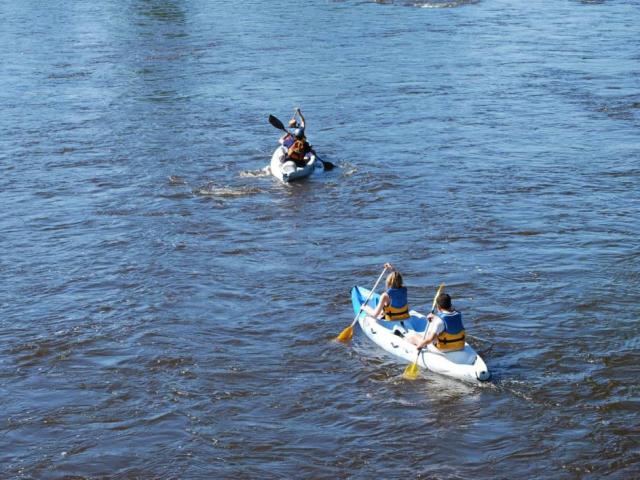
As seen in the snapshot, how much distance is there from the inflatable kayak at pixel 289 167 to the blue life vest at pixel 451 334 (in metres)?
10.3

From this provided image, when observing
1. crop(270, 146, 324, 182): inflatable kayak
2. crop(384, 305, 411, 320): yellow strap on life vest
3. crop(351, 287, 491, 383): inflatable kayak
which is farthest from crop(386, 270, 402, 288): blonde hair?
crop(270, 146, 324, 182): inflatable kayak

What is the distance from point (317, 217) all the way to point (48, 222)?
5790 millimetres

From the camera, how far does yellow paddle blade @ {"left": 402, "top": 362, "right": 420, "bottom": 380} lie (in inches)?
552

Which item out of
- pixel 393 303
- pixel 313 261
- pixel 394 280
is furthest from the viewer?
pixel 313 261

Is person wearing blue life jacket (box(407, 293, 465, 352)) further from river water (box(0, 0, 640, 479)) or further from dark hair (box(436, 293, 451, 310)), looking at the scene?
river water (box(0, 0, 640, 479))

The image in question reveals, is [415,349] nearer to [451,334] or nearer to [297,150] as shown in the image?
[451,334]

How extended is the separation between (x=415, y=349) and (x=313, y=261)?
4956 mm

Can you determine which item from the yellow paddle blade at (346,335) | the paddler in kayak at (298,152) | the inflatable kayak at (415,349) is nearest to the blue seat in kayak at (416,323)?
the inflatable kayak at (415,349)

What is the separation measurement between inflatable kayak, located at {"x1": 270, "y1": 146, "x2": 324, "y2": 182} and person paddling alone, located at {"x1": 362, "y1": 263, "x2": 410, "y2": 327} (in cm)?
885

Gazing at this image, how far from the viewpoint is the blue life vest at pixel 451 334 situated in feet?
44.7

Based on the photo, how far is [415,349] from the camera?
1422 centimetres

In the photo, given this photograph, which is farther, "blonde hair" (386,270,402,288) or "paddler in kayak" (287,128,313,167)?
"paddler in kayak" (287,128,313,167)

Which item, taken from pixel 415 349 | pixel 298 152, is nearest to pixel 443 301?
pixel 415 349

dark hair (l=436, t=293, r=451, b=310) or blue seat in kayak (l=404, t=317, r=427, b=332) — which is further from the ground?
dark hair (l=436, t=293, r=451, b=310)
